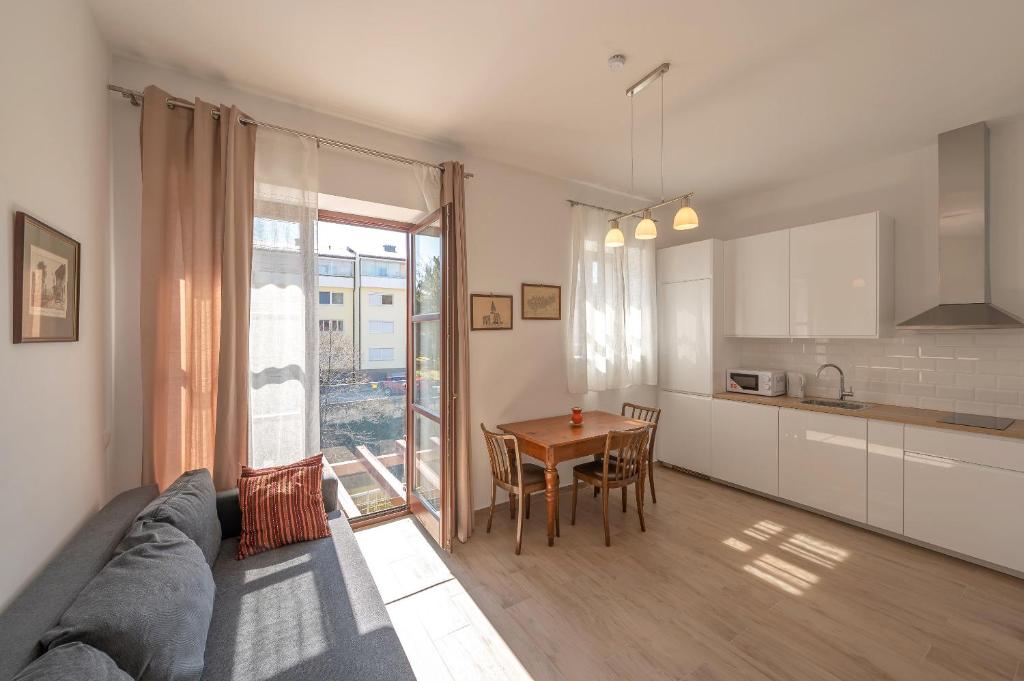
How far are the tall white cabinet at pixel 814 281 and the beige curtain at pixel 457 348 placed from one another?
9.74ft

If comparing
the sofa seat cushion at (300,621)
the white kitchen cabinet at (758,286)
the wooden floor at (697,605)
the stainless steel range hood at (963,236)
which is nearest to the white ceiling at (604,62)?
the stainless steel range hood at (963,236)

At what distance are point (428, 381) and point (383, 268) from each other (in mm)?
1040

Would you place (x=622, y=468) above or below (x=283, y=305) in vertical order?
below

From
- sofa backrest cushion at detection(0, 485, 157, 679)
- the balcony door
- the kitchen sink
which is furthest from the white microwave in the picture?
sofa backrest cushion at detection(0, 485, 157, 679)

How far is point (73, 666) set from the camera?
935mm

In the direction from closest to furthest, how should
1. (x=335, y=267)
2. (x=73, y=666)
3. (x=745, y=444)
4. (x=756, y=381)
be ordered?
1. (x=73, y=666)
2. (x=335, y=267)
3. (x=745, y=444)
4. (x=756, y=381)

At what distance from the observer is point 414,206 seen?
317cm

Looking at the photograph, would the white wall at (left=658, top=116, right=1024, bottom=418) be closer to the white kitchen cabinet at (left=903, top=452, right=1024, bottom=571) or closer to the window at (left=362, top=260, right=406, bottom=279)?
A: the white kitchen cabinet at (left=903, top=452, right=1024, bottom=571)

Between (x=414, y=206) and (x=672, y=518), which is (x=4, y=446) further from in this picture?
(x=672, y=518)

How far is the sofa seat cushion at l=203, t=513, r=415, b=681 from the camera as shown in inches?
53.8

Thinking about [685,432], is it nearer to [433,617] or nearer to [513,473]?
[513,473]

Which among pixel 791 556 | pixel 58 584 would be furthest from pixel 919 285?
pixel 58 584

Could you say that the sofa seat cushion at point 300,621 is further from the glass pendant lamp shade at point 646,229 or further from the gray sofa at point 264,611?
the glass pendant lamp shade at point 646,229

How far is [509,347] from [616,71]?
84.9 inches
